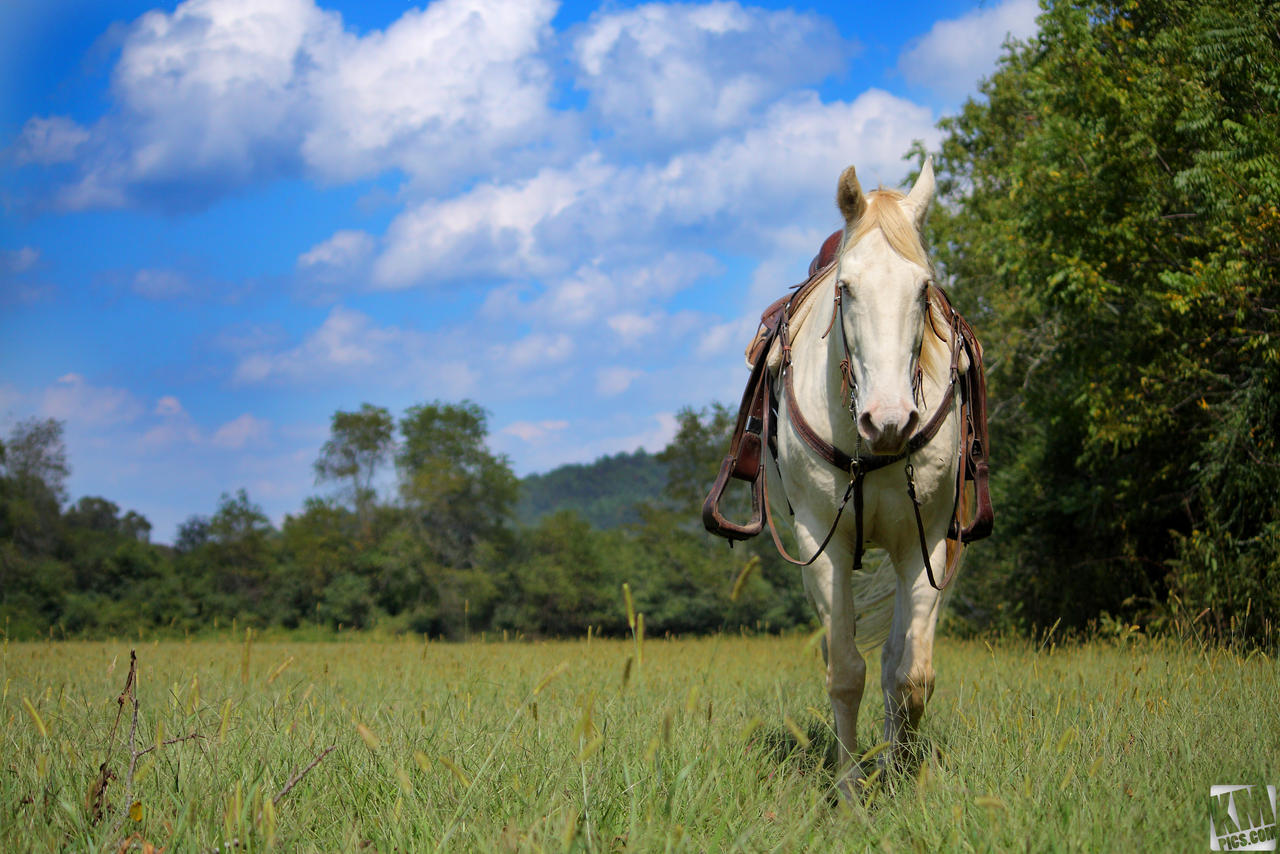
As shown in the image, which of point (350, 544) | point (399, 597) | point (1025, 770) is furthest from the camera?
point (350, 544)

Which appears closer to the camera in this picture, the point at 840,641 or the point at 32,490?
the point at 840,641

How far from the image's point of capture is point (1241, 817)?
2.70m

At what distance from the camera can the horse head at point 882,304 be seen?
328 cm

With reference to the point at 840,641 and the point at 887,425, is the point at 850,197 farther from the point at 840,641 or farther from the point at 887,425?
the point at 840,641

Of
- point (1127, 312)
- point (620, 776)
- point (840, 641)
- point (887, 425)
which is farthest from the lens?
point (1127, 312)

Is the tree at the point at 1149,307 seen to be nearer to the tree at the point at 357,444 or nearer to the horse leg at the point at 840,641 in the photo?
the horse leg at the point at 840,641

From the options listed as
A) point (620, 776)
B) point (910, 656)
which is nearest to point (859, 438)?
point (910, 656)

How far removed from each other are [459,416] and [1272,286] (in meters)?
43.7

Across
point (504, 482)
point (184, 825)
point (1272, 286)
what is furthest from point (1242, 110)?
point (504, 482)

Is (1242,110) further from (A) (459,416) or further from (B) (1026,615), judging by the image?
(A) (459,416)

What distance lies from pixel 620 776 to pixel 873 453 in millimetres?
1638

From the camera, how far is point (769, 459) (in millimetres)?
4895

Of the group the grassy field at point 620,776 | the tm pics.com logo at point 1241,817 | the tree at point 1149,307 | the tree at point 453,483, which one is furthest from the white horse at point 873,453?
the tree at point 453,483

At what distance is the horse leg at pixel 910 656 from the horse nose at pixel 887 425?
43.7 inches
